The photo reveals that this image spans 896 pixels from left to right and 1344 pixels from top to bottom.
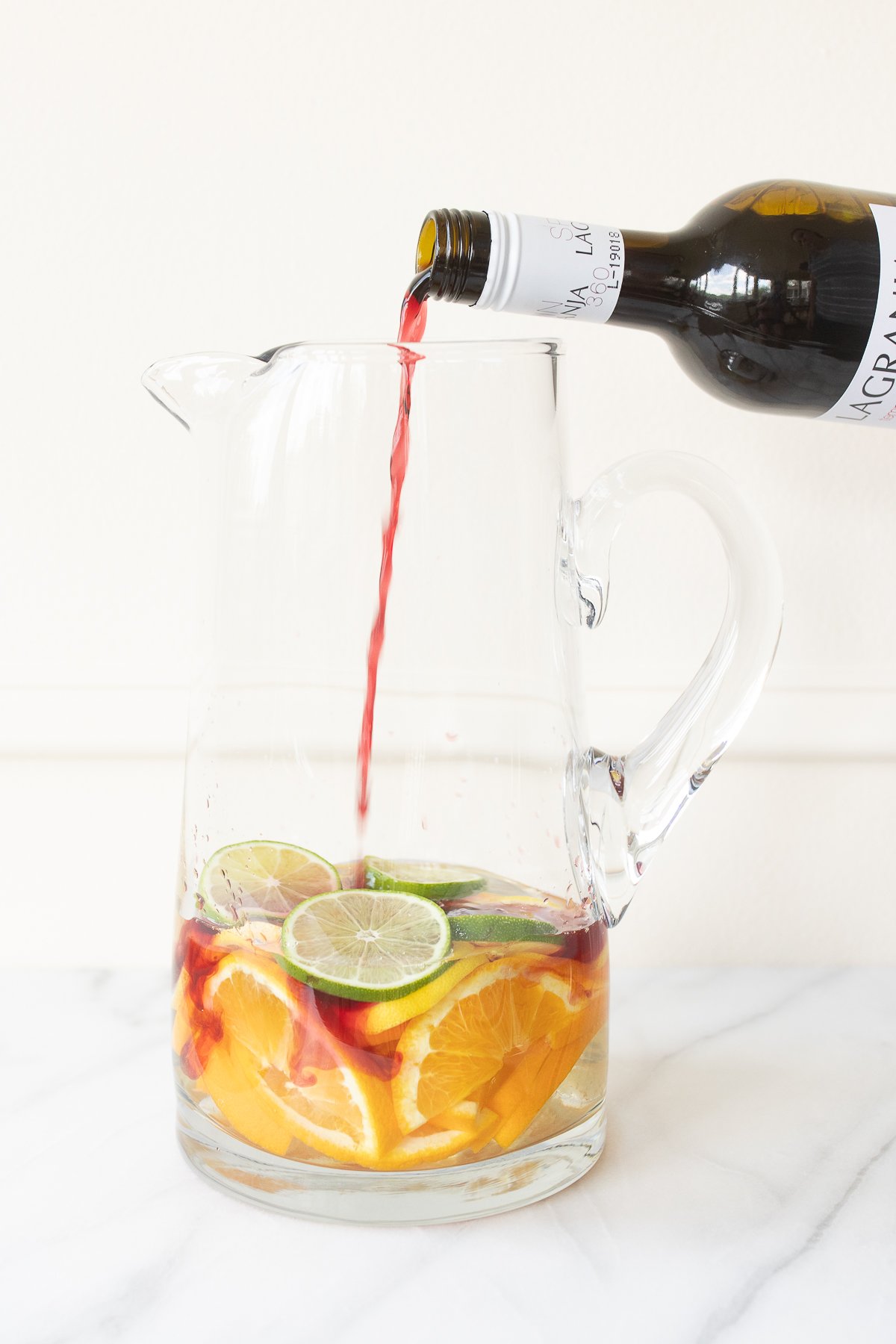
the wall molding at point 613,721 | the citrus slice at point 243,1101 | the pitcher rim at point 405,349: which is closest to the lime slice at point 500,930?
the citrus slice at point 243,1101

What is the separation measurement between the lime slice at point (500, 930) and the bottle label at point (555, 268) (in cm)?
29

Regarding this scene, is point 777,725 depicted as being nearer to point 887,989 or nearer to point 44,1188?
point 887,989

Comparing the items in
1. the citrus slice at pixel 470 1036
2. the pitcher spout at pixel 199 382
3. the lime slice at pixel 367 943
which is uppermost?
the pitcher spout at pixel 199 382

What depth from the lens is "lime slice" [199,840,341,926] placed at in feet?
1.74

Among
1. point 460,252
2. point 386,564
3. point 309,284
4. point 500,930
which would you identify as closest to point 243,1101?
point 500,930

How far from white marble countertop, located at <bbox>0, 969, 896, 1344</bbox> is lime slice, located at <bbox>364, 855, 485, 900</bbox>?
5.8 inches

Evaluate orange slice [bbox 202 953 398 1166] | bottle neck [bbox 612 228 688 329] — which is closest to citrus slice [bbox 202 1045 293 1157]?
orange slice [bbox 202 953 398 1166]

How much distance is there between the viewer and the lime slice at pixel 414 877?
0.53m

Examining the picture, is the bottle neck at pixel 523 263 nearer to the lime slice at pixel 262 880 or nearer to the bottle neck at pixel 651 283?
the bottle neck at pixel 651 283

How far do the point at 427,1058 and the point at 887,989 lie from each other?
498 mm

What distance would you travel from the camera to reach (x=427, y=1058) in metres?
0.49

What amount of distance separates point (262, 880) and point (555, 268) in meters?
0.32

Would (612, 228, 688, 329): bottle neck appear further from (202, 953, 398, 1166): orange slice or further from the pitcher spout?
(202, 953, 398, 1166): orange slice

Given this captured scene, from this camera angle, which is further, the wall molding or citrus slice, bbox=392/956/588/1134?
the wall molding
